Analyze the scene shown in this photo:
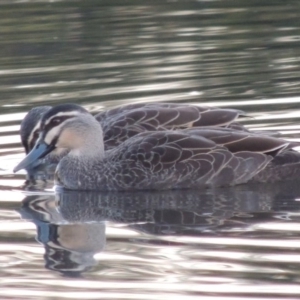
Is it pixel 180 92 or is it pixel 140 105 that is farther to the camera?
pixel 180 92

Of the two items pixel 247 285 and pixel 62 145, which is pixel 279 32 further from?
pixel 247 285

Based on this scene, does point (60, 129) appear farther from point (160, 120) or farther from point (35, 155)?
point (160, 120)

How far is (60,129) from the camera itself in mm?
11578

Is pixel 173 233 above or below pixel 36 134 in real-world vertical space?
below

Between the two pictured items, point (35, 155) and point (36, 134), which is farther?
point (36, 134)

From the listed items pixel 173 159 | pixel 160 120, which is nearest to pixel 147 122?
pixel 160 120

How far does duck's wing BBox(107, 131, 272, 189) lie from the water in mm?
138

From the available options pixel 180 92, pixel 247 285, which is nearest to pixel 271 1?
pixel 180 92

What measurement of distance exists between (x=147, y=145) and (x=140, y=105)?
2093 mm

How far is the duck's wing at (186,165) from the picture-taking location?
36.8ft

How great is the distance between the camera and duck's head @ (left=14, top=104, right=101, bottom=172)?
11555mm

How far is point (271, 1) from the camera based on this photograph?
22.4m

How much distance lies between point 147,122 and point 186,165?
1.65m

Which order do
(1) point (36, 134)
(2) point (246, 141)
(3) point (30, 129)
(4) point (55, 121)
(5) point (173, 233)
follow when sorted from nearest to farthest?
(5) point (173, 233) < (2) point (246, 141) < (4) point (55, 121) < (1) point (36, 134) < (3) point (30, 129)
